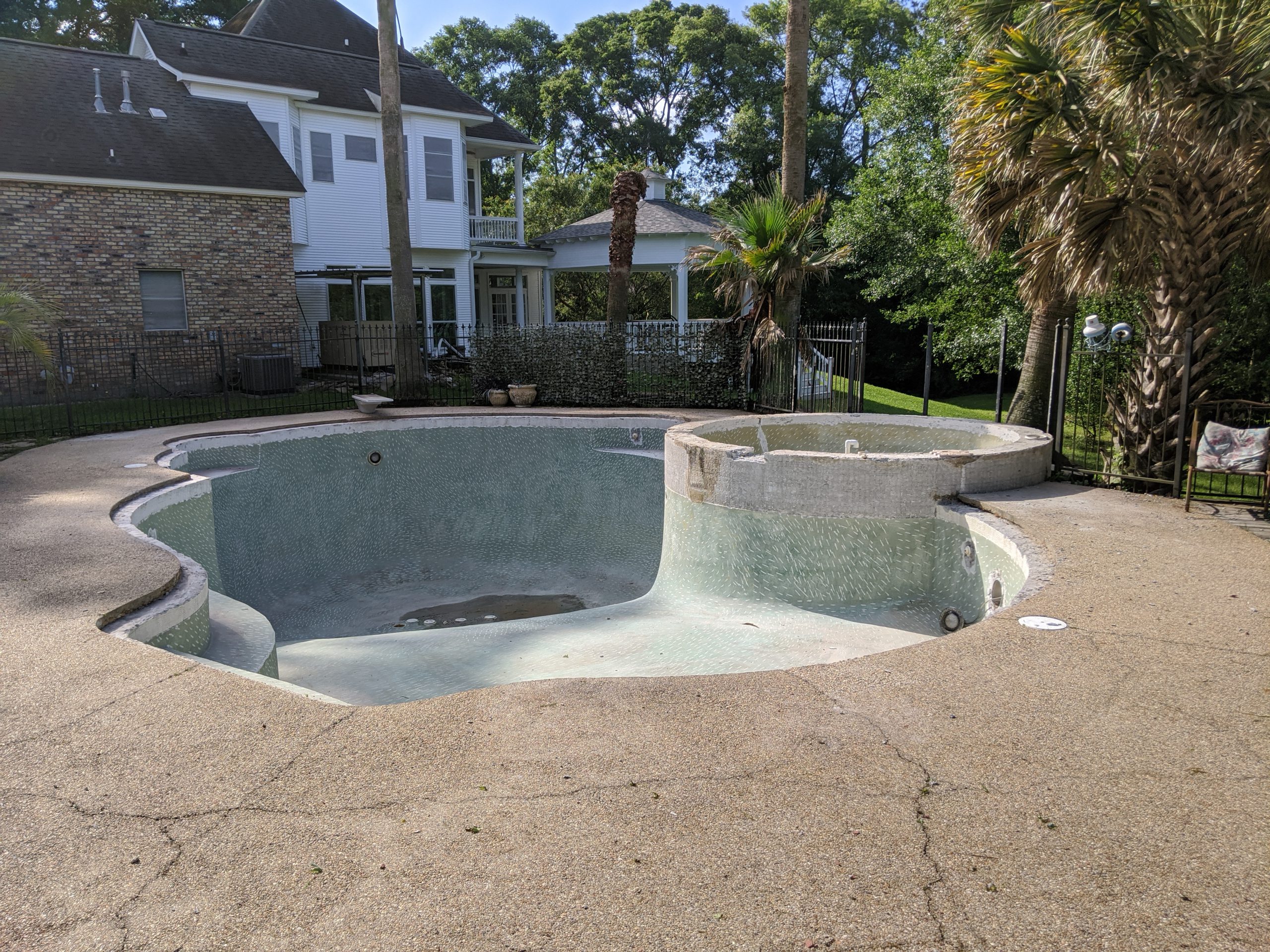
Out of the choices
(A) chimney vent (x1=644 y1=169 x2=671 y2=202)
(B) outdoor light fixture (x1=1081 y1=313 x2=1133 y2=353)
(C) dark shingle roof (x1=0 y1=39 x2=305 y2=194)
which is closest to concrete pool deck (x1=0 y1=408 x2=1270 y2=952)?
(B) outdoor light fixture (x1=1081 y1=313 x2=1133 y2=353)

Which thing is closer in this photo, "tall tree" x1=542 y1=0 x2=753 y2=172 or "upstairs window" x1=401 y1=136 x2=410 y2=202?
"upstairs window" x1=401 y1=136 x2=410 y2=202

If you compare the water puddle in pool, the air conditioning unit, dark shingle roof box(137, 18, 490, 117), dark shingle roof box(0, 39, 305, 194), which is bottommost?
the water puddle in pool

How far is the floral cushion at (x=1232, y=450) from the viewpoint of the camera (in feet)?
25.1

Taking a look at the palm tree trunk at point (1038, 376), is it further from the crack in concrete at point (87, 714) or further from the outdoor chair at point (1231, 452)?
the crack in concrete at point (87, 714)

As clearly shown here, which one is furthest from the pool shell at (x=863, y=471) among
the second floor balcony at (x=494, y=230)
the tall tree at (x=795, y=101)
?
the second floor balcony at (x=494, y=230)

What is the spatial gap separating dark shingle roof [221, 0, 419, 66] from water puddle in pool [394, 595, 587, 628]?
1942cm

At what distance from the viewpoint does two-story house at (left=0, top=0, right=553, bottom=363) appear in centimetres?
1789

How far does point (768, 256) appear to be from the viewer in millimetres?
14938

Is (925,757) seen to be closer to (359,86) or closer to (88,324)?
(88,324)

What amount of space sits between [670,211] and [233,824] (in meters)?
25.6

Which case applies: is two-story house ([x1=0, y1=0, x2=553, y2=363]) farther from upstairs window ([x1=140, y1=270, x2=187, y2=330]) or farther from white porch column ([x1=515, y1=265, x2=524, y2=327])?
white porch column ([x1=515, y1=265, x2=524, y2=327])

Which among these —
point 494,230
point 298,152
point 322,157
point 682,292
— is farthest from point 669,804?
point 494,230

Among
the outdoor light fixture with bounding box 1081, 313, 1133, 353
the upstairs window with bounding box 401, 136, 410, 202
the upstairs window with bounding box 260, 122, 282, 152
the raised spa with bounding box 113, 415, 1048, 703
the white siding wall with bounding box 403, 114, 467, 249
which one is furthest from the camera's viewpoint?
the white siding wall with bounding box 403, 114, 467, 249

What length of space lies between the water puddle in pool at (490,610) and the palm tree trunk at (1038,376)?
6.91m
